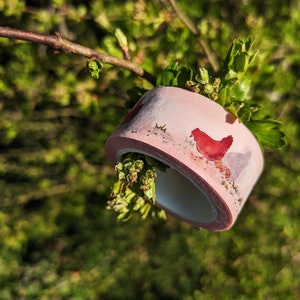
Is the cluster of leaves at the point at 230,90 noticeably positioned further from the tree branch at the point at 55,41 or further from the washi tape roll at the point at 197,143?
the tree branch at the point at 55,41

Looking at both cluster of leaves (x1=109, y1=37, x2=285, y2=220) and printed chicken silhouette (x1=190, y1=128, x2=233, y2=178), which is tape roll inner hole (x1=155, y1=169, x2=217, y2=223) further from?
printed chicken silhouette (x1=190, y1=128, x2=233, y2=178)

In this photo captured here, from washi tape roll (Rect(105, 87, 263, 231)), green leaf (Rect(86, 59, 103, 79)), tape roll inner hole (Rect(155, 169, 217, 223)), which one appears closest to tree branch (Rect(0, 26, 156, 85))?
green leaf (Rect(86, 59, 103, 79))

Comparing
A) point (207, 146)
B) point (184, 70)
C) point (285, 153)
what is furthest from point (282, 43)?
point (207, 146)

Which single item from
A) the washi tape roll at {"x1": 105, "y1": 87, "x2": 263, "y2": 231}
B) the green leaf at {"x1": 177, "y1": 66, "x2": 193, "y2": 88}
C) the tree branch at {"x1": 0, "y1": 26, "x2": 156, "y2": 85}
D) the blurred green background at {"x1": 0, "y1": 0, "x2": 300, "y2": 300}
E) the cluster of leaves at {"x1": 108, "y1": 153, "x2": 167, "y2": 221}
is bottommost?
the blurred green background at {"x1": 0, "y1": 0, "x2": 300, "y2": 300}

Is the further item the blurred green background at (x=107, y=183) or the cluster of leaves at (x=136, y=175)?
the blurred green background at (x=107, y=183)

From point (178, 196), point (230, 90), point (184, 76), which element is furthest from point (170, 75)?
point (178, 196)

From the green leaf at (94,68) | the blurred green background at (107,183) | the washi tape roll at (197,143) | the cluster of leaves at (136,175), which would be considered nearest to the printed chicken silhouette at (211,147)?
the washi tape roll at (197,143)

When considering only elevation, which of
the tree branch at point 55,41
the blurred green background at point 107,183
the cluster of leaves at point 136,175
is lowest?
the blurred green background at point 107,183
